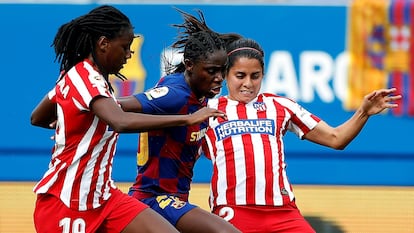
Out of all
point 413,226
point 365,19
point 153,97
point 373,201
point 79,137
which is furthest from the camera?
point 365,19

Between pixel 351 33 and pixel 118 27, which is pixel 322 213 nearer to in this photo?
pixel 351 33

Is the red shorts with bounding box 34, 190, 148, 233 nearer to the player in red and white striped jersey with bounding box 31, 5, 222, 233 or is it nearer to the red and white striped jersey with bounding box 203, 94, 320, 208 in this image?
the player in red and white striped jersey with bounding box 31, 5, 222, 233

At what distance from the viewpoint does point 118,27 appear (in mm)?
4527

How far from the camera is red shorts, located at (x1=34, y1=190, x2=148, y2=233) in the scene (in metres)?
4.40

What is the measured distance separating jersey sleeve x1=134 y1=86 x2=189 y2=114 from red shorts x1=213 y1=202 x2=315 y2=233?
0.60m

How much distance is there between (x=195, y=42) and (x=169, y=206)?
2.78 ft

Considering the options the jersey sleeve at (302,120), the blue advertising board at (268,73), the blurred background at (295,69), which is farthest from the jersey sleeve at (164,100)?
the blue advertising board at (268,73)

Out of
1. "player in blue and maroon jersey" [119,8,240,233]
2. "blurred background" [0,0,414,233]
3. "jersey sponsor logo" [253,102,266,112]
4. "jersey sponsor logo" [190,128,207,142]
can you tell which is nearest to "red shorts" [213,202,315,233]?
"player in blue and maroon jersey" [119,8,240,233]

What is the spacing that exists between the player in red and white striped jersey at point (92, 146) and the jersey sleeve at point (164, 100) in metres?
0.34

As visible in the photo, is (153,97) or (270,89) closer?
(153,97)

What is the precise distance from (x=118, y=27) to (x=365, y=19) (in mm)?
4673

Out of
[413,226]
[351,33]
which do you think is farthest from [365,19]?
[413,226]

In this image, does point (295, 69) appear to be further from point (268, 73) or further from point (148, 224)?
point (148, 224)

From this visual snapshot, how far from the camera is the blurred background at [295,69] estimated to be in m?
8.81
